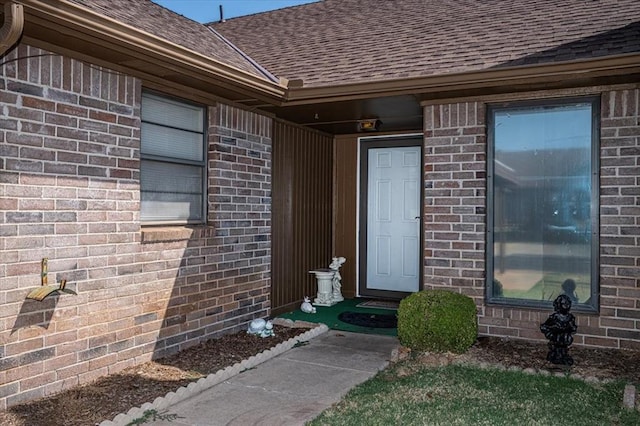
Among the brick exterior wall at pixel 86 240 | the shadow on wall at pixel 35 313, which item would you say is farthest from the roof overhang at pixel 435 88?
the shadow on wall at pixel 35 313

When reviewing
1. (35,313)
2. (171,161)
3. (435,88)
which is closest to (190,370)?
(35,313)

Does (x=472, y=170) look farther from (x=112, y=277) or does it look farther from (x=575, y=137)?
(x=112, y=277)

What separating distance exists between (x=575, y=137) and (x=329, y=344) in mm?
3095

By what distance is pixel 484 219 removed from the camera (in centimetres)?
536

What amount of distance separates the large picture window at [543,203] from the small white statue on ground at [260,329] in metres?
2.30

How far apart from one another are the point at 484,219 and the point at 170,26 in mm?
3719

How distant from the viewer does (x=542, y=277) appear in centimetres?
518

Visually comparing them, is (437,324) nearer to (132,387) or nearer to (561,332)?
(561,332)

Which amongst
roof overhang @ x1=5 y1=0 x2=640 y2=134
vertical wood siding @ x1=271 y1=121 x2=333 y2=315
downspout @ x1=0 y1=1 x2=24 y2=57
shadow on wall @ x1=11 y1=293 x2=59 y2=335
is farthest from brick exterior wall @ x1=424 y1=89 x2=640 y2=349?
downspout @ x1=0 y1=1 x2=24 y2=57

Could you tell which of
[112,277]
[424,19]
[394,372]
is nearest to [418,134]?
[424,19]

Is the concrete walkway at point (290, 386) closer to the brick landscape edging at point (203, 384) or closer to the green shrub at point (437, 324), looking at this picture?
the brick landscape edging at point (203, 384)

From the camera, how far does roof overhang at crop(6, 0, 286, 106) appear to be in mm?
3380

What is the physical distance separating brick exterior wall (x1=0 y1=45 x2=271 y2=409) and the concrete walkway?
3.13 ft

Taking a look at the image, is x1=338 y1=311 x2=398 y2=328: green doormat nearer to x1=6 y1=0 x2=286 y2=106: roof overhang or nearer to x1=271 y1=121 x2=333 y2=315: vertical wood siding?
x1=271 y1=121 x2=333 y2=315: vertical wood siding
